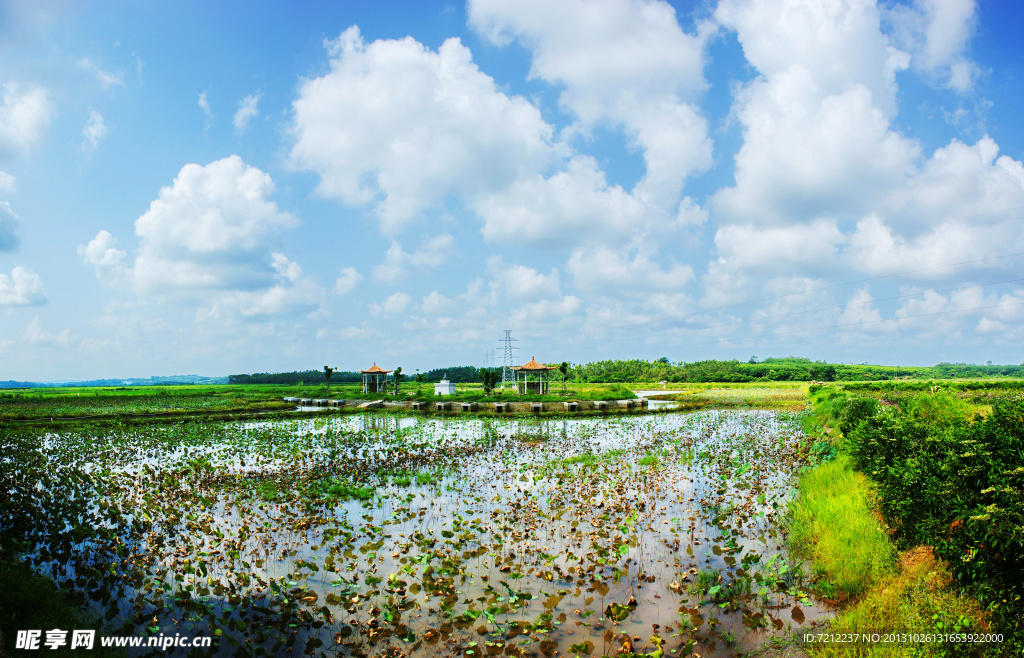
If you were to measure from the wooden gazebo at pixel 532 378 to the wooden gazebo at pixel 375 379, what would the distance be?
13146 mm

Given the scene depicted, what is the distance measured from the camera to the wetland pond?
541 cm

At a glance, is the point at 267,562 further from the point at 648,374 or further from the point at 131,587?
the point at 648,374

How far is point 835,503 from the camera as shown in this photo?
8.16 metres

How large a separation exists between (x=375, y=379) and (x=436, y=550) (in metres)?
41.5

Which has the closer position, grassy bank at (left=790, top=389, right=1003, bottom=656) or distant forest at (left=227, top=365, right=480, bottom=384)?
grassy bank at (left=790, top=389, right=1003, bottom=656)

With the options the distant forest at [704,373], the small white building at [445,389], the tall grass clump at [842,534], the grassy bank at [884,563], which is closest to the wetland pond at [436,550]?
the tall grass clump at [842,534]

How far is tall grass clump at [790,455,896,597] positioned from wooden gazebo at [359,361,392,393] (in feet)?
129

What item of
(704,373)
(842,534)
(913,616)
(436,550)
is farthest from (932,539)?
(704,373)

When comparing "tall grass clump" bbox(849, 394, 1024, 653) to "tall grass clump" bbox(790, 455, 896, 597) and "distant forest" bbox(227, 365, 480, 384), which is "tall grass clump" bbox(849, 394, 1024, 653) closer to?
"tall grass clump" bbox(790, 455, 896, 597)

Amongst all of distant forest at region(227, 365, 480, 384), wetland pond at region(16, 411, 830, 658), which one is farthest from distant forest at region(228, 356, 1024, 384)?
wetland pond at region(16, 411, 830, 658)

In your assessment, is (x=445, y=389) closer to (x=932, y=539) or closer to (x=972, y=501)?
(x=932, y=539)

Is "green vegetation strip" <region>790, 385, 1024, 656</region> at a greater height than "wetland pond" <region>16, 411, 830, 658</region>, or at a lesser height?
greater

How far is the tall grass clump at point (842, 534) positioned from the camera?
609 cm

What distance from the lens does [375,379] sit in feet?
155
